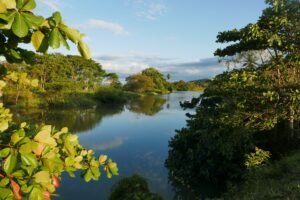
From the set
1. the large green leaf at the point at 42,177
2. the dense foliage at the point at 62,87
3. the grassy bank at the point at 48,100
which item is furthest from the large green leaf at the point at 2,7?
the grassy bank at the point at 48,100

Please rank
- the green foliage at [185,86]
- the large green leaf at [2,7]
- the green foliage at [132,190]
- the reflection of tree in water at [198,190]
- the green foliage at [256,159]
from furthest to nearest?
1. the green foliage at [185,86]
2. the reflection of tree in water at [198,190]
3. the green foliage at [256,159]
4. the green foliage at [132,190]
5. the large green leaf at [2,7]

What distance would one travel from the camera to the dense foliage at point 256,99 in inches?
393

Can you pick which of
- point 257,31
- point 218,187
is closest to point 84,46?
point 257,31

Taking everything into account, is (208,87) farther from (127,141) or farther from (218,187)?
(127,141)

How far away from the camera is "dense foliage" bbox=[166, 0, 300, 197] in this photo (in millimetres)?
9977

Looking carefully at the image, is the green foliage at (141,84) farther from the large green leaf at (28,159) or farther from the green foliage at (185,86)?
the large green leaf at (28,159)

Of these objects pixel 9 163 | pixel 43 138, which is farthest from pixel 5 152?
pixel 43 138

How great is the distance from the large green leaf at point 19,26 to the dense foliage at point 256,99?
9251mm

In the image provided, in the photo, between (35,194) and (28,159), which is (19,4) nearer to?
(28,159)

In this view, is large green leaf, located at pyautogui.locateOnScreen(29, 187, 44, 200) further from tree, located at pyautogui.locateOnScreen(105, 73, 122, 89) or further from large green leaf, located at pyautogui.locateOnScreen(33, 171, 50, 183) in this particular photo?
tree, located at pyautogui.locateOnScreen(105, 73, 122, 89)

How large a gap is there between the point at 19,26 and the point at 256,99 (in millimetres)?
10605

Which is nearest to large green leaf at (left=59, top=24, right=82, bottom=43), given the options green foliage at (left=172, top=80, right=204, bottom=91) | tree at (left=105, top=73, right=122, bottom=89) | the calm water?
the calm water

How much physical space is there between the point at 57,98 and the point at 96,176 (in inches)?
1806

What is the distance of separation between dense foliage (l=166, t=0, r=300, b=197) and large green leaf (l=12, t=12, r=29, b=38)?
9.25 metres
